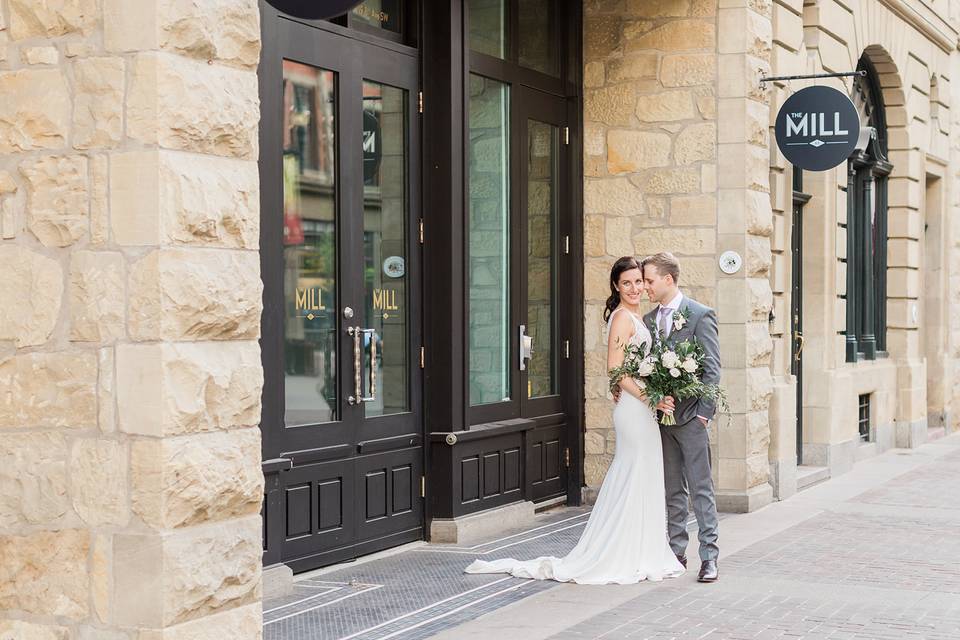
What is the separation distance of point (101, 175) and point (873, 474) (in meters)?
11.5

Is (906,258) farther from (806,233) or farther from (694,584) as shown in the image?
(694,584)

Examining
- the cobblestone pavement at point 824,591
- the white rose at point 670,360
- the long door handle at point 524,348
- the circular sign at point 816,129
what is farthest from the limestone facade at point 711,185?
the white rose at point 670,360

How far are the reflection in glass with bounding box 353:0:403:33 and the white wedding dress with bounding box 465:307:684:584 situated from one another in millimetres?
2656

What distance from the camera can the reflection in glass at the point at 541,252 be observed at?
11.4m

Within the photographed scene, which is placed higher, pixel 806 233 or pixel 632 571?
pixel 806 233

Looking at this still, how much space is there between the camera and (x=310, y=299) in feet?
28.2

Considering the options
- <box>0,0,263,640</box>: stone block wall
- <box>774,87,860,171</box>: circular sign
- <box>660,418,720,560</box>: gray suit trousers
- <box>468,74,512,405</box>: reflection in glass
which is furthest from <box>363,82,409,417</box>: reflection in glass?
<box>774,87,860,171</box>: circular sign

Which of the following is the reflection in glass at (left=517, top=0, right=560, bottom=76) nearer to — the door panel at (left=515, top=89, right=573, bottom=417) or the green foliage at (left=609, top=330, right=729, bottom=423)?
the door panel at (left=515, top=89, right=573, bottom=417)

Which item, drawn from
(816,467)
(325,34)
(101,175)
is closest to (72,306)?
(101,175)

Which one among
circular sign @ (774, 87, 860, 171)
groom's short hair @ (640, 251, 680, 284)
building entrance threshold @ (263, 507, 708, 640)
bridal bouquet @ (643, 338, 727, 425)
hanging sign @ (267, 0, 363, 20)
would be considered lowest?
building entrance threshold @ (263, 507, 708, 640)

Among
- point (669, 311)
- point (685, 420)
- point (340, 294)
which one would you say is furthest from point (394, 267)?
point (685, 420)

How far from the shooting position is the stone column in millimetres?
11742

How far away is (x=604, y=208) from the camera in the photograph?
12164 millimetres

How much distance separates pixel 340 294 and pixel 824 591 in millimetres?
3380
